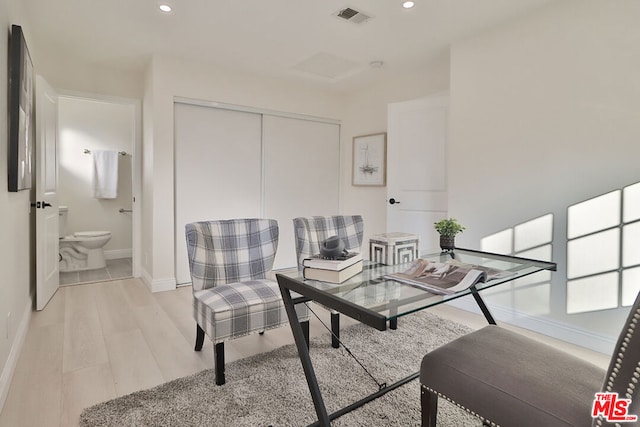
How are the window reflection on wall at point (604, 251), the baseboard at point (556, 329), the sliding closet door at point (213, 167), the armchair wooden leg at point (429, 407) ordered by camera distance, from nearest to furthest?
the armchair wooden leg at point (429, 407) < the window reflection on wall at point (604, 251) < the baseboard at point (556, 329) < the sliding closet door at point (213, 167)

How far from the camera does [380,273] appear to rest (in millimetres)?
1563

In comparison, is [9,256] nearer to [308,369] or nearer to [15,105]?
[15,105]

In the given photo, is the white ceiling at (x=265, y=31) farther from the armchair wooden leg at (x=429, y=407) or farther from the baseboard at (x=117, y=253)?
the baseboard at (x=117, y=253)

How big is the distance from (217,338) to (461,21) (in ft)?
9.25

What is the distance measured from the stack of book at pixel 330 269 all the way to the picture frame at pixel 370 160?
2.89 m

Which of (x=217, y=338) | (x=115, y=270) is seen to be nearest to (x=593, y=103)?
(x=217, y=338)

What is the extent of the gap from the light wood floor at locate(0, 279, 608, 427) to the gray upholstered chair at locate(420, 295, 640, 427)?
1.34 meters

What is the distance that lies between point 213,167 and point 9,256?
2.12m

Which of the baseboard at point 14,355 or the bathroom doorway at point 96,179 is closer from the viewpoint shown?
the baseboard at point 14,355

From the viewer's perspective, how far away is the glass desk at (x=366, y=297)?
3.65 feet

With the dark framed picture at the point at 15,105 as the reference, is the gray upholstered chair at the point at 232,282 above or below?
below

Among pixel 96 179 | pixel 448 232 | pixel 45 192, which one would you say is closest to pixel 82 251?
pixel 96 179

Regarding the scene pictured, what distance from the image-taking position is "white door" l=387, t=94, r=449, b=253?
11.1 ft

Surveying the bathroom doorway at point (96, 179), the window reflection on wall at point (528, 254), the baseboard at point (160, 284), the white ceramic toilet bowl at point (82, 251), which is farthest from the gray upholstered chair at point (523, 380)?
the white ceramic toilet bowl at point (82, 251)
